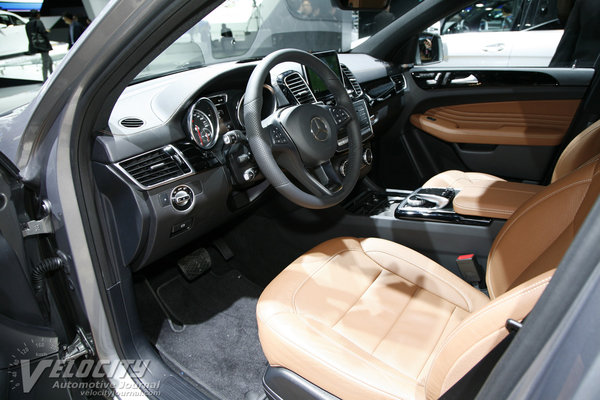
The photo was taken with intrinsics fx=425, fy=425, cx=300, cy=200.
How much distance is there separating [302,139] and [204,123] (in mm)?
346

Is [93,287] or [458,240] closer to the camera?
[93,287]

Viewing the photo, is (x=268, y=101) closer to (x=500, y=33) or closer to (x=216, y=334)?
(x=216, y=334)

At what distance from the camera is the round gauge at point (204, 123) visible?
1.44 m

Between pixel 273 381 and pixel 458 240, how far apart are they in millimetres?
915

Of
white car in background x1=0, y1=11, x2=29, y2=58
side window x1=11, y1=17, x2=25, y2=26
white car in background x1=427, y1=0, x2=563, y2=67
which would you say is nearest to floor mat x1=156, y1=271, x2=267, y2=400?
white car in background x1=427, y1=0, x2=563, y2=67

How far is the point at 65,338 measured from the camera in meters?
1.34

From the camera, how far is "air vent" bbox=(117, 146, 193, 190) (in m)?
1.29

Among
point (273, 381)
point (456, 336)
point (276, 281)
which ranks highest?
point (456, 336)

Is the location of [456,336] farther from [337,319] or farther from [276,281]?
[276,281]

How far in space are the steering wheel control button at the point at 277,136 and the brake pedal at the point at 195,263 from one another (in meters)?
0.89

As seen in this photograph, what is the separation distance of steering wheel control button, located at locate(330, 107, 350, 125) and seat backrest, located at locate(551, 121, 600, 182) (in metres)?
0.76

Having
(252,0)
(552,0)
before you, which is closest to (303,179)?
(552,0)

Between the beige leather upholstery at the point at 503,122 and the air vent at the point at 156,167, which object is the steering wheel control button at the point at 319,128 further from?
the beige leather upholstery at the point at 503,122

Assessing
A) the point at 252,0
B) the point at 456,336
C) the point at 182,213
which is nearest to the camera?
the point at 456,336
